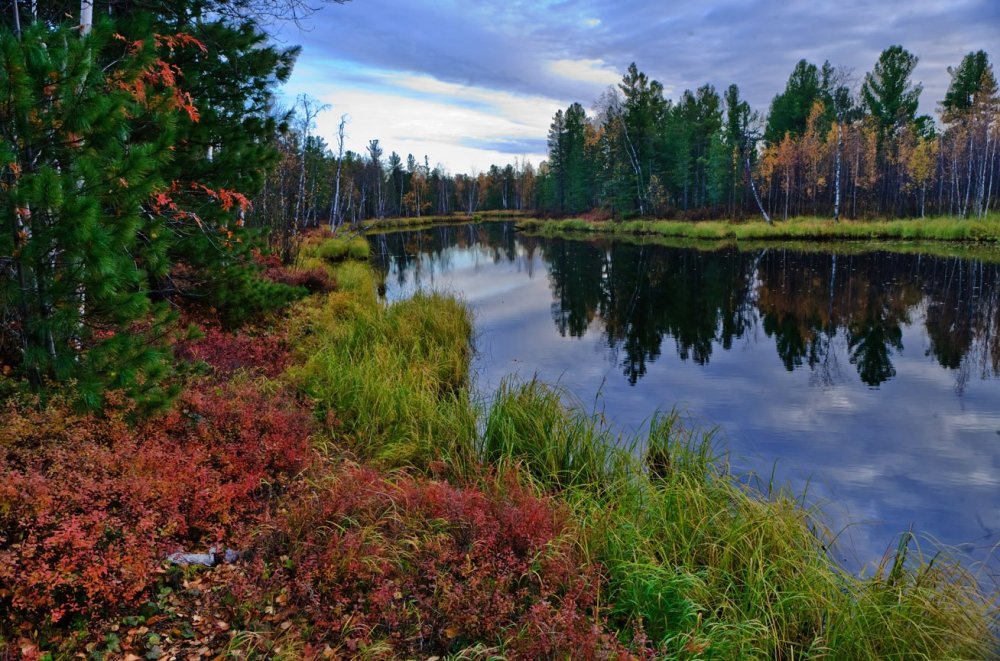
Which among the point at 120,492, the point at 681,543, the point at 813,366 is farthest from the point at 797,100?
the point at 120,492

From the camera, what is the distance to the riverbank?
367 centimetres

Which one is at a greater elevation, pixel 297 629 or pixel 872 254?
pixel 872 254

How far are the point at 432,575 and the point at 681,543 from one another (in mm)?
2153

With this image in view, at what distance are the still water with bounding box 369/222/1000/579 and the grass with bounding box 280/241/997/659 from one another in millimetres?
970

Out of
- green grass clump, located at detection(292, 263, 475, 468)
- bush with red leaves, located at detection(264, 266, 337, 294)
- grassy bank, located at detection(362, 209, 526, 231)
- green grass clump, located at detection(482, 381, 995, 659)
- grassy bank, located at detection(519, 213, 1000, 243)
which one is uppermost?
grassy bank, located at detection(362, 209, 526, 231)

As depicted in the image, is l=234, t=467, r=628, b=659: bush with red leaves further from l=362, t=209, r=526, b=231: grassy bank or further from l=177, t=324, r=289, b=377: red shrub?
l=362, t=209, r=526, b=231: grassy bank

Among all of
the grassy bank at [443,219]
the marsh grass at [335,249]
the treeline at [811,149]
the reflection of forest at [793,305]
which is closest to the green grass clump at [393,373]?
the reflection of forest at [793,305]

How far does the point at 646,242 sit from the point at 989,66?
3372 centimetres

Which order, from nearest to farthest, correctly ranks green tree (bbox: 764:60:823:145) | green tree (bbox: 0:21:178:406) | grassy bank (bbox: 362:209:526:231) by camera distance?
green tree (bbox: 0:21:178:406) → green tree (bbox: 764:60:823:145) → grassy bank (bbox: 362:209:526:231)

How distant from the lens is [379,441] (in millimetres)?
7133

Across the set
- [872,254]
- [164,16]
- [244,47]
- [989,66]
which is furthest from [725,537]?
[989,66]

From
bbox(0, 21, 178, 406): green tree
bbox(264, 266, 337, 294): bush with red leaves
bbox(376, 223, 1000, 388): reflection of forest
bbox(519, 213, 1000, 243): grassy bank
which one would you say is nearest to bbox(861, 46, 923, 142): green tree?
bbox(519, 213, 1000, 243): grassy bank

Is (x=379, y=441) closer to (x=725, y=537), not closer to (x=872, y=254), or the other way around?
(x=725, y=537)

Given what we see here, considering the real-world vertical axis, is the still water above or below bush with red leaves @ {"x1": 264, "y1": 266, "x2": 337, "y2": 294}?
below
